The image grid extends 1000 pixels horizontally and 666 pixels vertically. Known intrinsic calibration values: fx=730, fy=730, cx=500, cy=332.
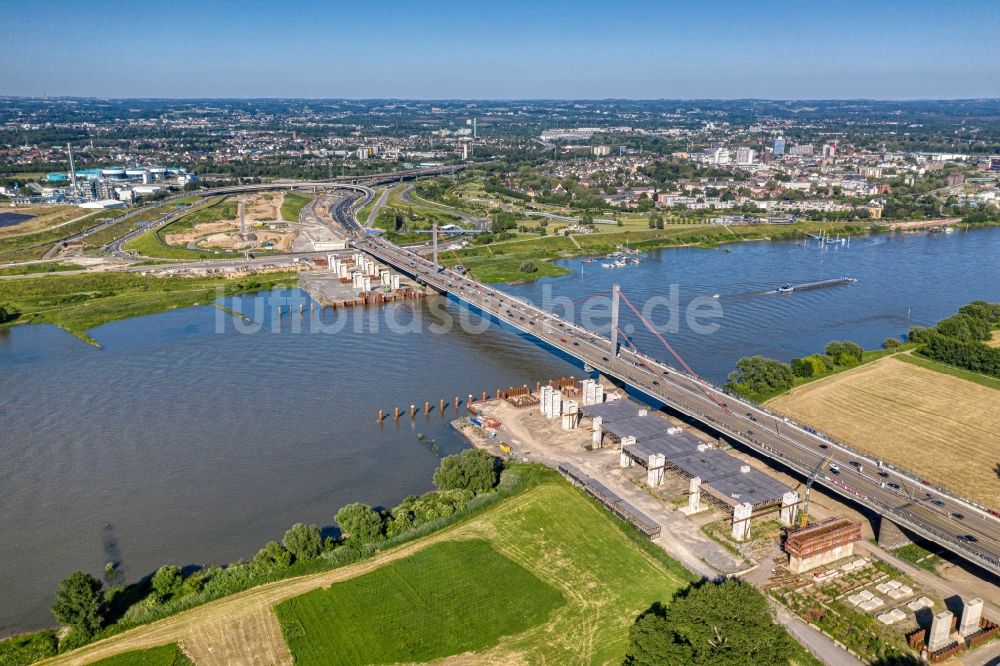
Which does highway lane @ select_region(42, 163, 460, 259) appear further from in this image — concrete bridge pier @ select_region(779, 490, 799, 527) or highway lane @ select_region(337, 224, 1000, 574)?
concrete bridge pier @ select_region(779, 490, 799, 527)

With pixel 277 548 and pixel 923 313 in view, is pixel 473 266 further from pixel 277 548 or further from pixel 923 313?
pixel 277 548

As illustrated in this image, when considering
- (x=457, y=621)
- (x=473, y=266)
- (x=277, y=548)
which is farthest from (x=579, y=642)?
(x=473, y=266)

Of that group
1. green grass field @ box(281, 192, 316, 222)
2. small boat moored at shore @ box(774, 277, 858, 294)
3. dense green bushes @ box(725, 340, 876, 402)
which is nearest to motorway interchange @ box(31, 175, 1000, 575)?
dense green bushes @ box(725, 340, 876, 402)

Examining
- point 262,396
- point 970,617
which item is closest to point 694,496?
point 970,617

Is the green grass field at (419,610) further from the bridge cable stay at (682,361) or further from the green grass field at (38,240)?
the green grass field at (38,240)

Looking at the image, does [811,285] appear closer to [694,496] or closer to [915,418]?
[915,418]

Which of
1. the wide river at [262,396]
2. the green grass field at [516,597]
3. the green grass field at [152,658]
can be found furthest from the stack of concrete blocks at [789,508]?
the green grass field at [152,658]
